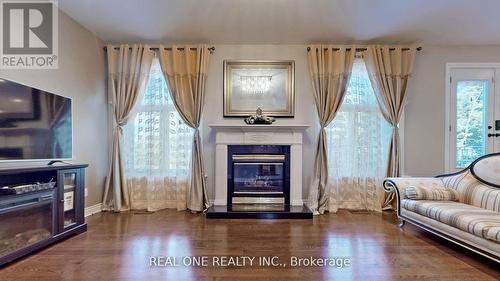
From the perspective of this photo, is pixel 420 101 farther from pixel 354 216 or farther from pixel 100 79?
pixel 100 79

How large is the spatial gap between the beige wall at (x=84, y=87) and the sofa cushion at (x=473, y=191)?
465 cm

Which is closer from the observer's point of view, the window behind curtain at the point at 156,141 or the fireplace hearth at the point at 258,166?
A: the fireplace hearth at the point at 258,166

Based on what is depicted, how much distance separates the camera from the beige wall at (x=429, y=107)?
13.5ft

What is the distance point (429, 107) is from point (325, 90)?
168cm

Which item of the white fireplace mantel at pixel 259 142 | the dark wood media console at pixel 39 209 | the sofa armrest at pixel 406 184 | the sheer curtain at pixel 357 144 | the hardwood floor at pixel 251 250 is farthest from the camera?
the sheer curtain at pixel 357 144

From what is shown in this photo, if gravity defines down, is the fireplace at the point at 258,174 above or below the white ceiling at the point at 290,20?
below

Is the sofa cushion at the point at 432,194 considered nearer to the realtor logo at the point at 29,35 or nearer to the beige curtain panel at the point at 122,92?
the beige curtain panel at the point at 122,92

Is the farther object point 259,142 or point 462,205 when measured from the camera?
point 259,142

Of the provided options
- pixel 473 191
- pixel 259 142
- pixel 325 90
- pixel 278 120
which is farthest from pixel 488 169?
pixel 259 142

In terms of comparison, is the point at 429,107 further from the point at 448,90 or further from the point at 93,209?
the point at 93,209

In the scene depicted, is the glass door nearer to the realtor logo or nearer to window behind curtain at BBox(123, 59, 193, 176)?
window behind curtain at BBox(123, 59, 193, 176)

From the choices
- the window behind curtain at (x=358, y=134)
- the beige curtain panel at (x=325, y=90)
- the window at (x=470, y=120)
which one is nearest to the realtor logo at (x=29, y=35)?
the beige curtain panel at (x=325, y=90)

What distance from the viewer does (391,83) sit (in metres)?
3.92

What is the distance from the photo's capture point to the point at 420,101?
4121 mm
